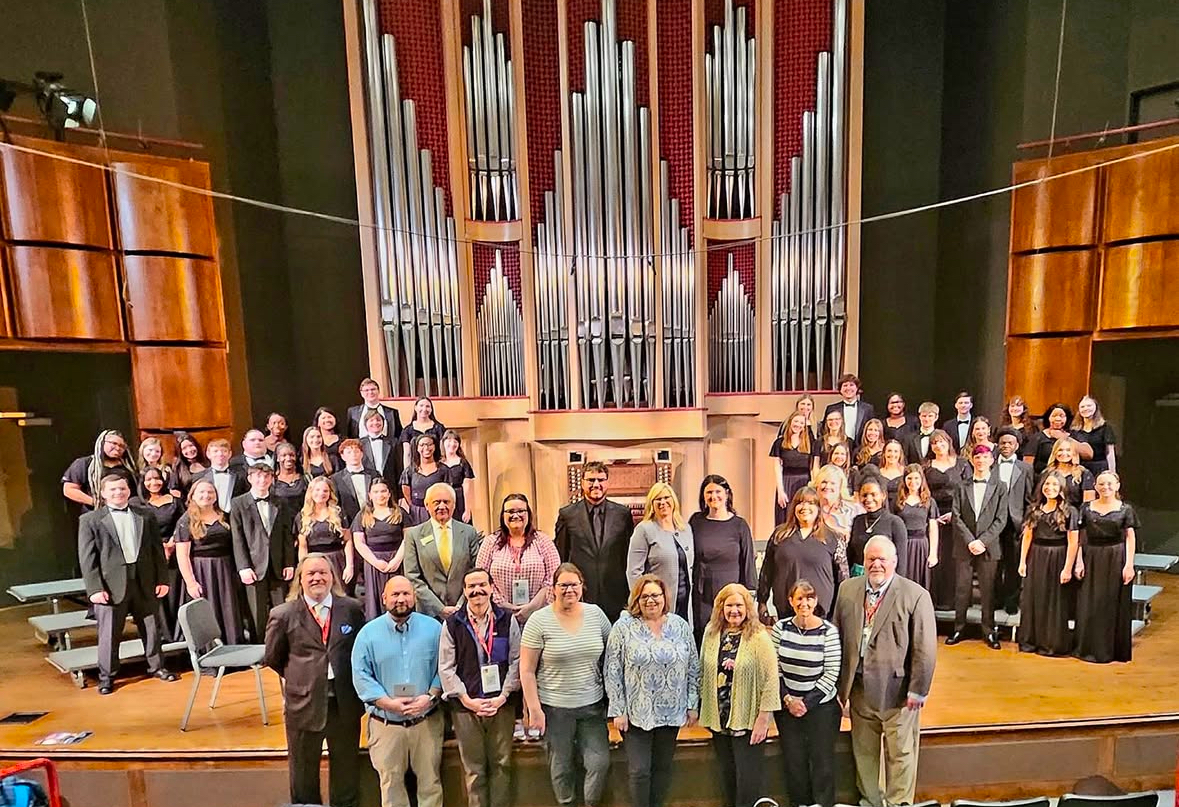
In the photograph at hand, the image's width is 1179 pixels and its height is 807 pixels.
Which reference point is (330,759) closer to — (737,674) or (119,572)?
(737,674)

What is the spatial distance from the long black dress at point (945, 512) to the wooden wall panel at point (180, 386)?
5307mm

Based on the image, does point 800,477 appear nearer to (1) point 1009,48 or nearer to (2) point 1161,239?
(2) point 1161,239

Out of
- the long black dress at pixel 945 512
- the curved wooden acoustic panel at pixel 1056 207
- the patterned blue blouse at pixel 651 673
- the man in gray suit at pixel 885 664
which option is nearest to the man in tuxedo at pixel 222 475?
the patterned blue blouse at pixel 651 673

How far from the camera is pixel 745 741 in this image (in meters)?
2.81

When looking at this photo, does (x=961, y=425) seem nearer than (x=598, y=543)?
No

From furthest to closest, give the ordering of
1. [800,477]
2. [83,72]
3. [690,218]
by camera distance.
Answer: [690,218] → [83,72] → [800,477]

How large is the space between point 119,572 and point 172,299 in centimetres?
235

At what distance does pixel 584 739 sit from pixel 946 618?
282 centimetres

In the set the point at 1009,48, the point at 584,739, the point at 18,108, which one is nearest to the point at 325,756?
the point at 584,739

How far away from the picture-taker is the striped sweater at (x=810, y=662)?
2.73 meters

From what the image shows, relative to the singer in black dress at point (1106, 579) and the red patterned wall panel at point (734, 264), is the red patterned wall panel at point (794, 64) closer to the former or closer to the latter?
the red patterned wall panel at point (734, 264)

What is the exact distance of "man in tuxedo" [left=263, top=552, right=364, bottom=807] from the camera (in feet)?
9.16

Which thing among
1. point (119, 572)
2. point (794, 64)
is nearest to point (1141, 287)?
point (794, 64)

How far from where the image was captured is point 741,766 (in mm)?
2855
